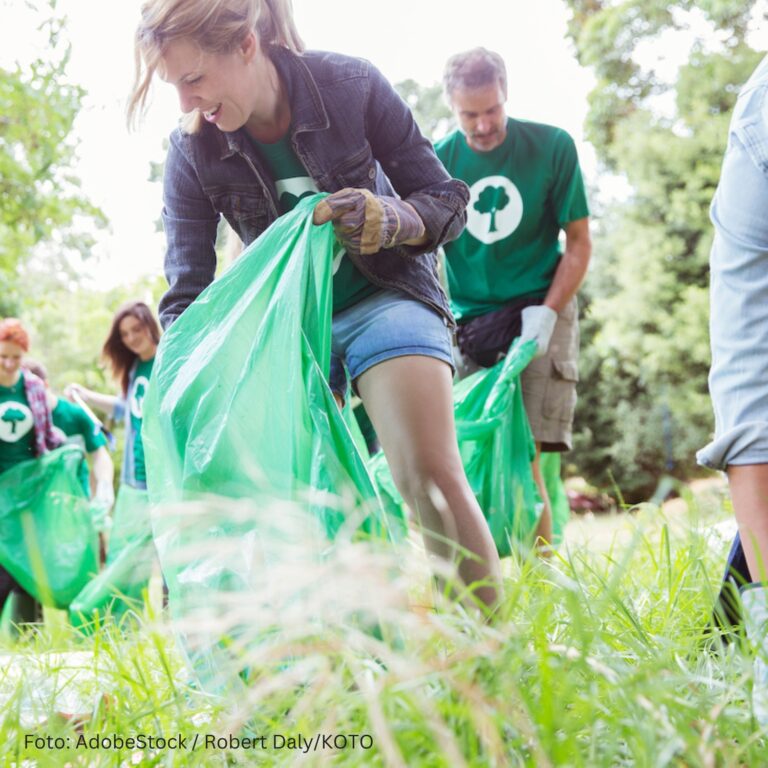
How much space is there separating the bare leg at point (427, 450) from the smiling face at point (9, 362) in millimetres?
2851

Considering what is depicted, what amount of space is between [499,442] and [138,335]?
2.10 m

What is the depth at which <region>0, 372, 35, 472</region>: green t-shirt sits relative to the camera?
4.13m

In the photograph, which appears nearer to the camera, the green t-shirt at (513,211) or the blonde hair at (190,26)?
the blonde hair at (190,26)

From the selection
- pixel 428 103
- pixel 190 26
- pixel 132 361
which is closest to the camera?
pixel 190 26

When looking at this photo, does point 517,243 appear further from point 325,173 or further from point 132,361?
point 132,361

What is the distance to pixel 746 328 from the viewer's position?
4.30 feet

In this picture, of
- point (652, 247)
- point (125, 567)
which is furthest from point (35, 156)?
point (652, 247)

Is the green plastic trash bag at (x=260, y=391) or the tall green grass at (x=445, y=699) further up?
the green plastic trash bag at (x=260, y=391)

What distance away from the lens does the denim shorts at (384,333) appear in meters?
1.72

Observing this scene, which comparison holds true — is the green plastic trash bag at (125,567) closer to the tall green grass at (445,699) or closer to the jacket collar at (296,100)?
the jacket collar at (296,100)

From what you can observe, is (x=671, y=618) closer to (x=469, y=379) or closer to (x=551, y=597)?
(x=551, y=597)

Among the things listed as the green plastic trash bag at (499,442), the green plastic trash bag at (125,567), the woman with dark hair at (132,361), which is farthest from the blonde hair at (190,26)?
the woman with dark hair at (132,361)

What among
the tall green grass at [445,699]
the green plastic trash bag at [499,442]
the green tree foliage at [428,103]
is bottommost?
the green plastic trash bag at [499,442]

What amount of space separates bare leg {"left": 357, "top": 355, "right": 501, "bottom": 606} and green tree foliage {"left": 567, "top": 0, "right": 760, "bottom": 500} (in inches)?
323
